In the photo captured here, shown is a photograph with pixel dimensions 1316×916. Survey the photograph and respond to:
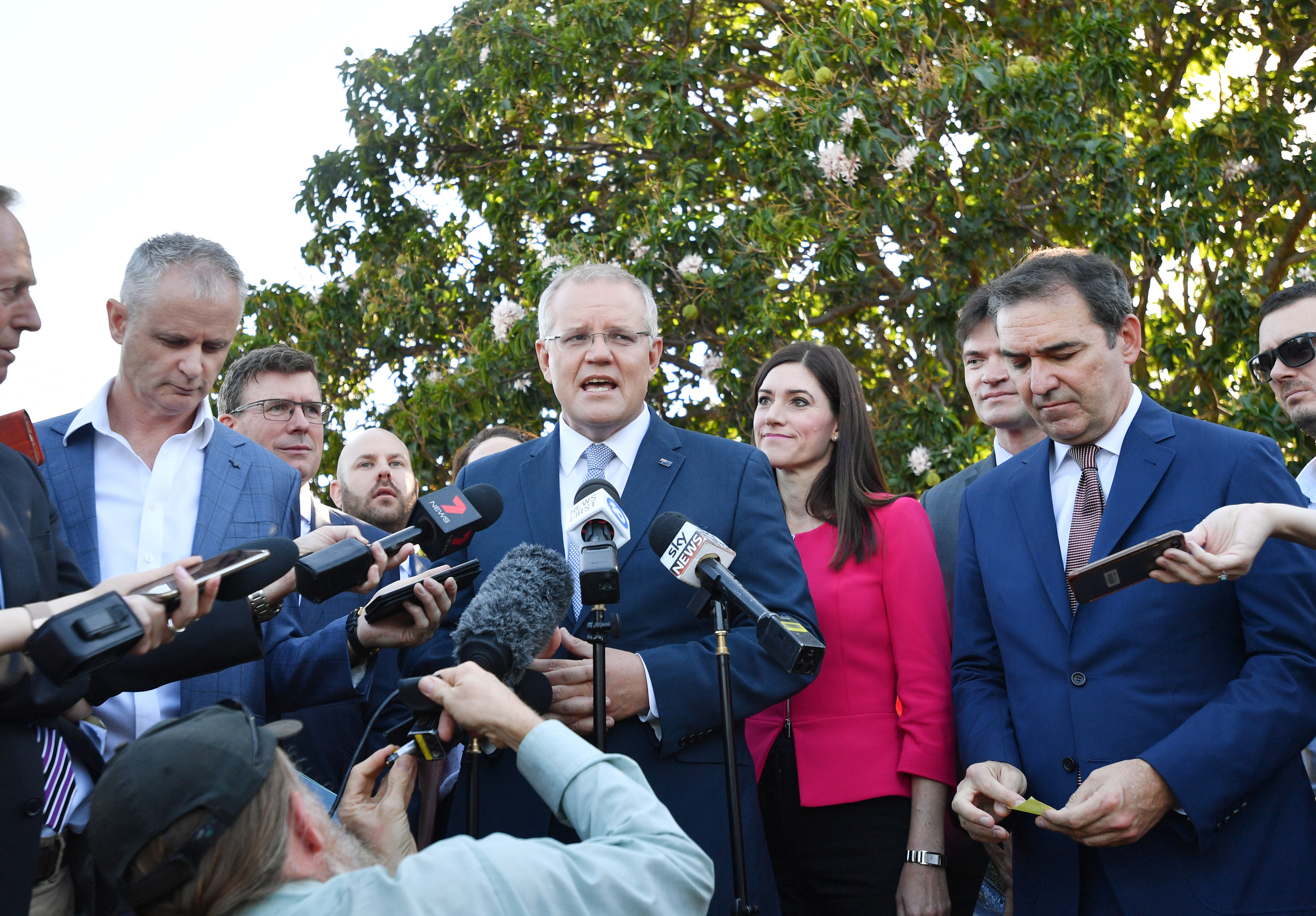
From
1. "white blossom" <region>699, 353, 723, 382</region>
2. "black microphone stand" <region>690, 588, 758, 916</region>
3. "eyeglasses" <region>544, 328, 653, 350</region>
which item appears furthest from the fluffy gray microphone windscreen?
"white blossom" <region>699, 353, 723, 382</region>

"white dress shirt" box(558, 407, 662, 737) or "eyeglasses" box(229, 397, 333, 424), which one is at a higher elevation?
"eyeglasses" box(229, 397, 333, 424)

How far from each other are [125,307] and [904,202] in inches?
205

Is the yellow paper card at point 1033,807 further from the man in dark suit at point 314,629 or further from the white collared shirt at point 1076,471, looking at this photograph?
the man in dark suit at point 314,629

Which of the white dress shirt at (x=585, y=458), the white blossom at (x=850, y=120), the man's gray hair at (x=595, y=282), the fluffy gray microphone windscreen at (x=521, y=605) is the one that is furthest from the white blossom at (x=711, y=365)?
the fluffy gray microphone windscreen at (x=521, y=605)

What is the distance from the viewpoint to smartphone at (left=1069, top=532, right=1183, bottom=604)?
8.30ft

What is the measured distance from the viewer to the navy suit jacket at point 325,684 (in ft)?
10.6

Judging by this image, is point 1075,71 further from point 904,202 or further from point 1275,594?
point 1275,594

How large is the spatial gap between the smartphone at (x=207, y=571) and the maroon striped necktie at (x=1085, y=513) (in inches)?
84.1

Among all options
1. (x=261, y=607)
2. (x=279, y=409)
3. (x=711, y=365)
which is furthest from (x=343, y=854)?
(x=711, y=365)

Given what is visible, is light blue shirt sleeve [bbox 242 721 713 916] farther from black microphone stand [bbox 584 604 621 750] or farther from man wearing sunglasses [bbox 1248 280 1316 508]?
man wearing sunglasses [bbox 1248 280 1316 508]

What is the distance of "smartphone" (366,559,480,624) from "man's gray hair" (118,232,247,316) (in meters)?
1.17

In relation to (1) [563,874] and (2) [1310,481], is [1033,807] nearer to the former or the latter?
(1) [563,874]

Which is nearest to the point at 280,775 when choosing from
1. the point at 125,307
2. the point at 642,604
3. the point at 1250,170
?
the point at 642,604

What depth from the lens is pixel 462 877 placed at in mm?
1806
